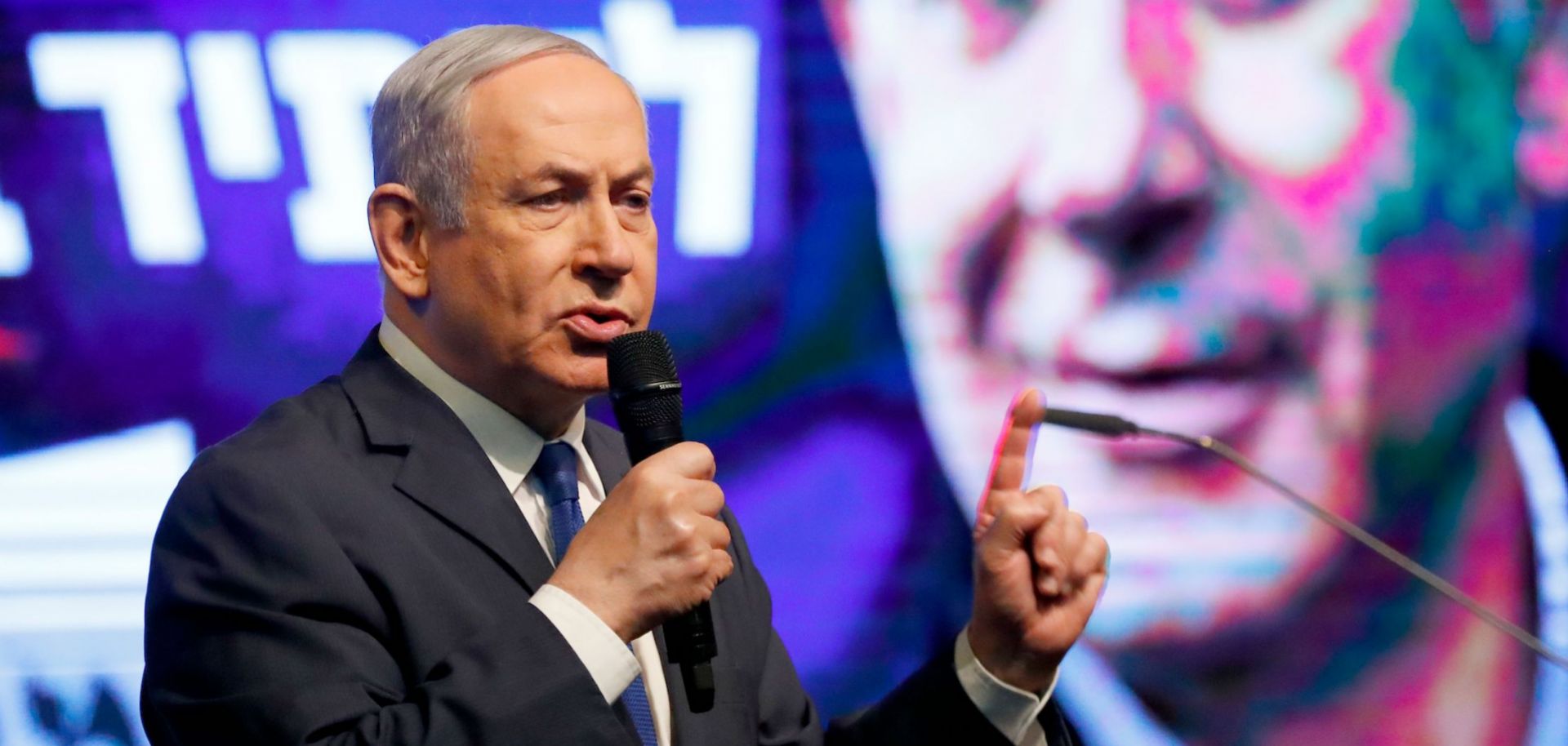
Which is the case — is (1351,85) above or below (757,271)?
above

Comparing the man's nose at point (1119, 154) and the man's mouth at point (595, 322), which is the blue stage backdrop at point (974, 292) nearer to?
the man's nose at point (1119, 154)

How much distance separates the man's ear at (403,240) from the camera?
1.72 m

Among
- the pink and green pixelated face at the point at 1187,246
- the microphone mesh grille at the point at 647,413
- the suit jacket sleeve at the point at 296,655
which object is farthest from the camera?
the pink and green pixelated face at the point at 1187,246

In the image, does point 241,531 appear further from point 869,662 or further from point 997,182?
point 997,182

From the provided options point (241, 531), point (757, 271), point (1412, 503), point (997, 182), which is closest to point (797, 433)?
point (757, 271)

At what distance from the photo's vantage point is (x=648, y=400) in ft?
4.97

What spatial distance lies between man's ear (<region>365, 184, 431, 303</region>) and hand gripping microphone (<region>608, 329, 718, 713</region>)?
0.29 m

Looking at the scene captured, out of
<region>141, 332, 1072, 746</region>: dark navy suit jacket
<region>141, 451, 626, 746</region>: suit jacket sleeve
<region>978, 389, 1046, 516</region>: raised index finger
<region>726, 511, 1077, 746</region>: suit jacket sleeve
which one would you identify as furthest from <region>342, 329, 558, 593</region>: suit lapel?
<region>978, 389, 1046, 516</region>: raised index finger

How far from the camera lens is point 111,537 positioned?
105 inches

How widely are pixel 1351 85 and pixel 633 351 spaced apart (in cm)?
188

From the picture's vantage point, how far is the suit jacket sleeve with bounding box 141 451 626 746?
136cm

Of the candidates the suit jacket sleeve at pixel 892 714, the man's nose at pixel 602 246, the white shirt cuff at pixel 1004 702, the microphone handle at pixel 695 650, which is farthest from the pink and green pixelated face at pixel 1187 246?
the microphone handle at pixel 695 650

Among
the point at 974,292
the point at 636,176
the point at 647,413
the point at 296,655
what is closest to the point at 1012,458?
the point at 647,413

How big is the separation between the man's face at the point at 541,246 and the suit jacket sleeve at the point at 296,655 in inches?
10.1
